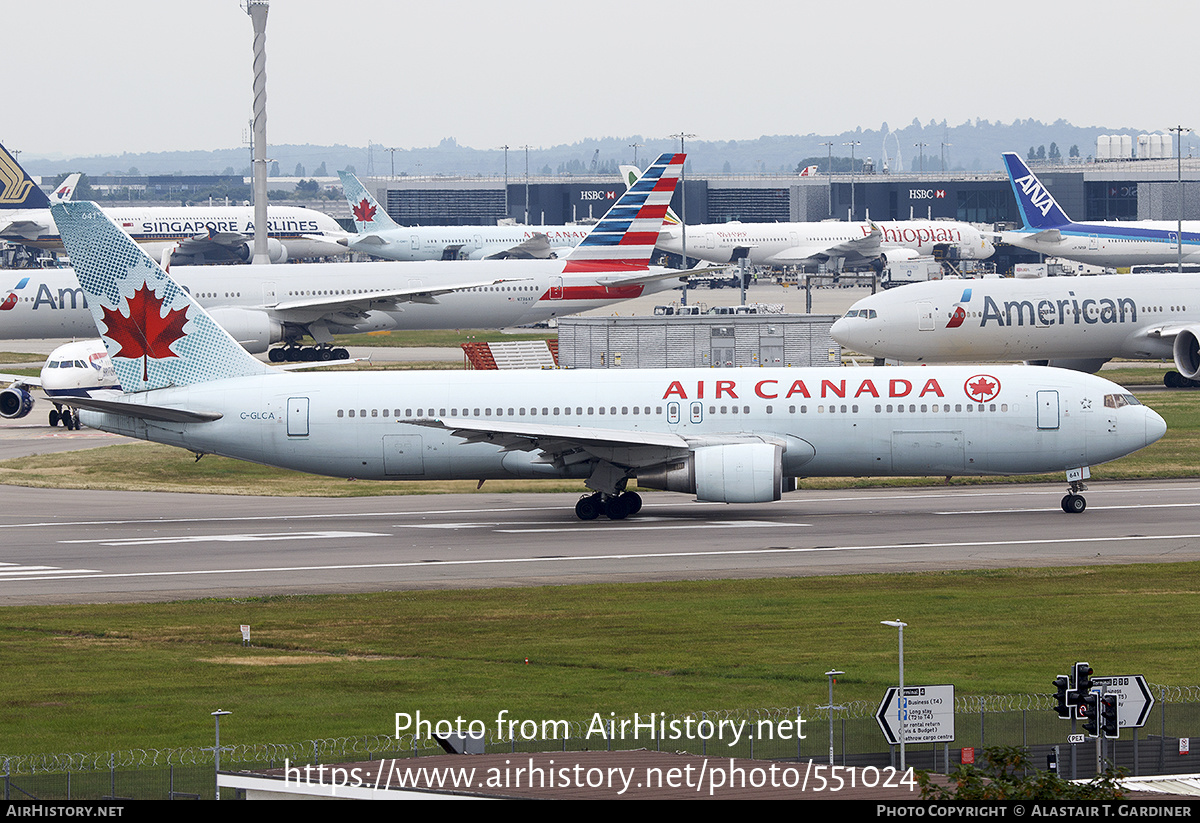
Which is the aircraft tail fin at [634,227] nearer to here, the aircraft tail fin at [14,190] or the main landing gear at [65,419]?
the main landing gear at [65,419]

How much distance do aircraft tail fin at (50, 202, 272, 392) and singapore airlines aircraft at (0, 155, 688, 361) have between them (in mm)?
35487

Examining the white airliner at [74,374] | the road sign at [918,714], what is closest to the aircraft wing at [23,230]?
the white airliner at [74,374]

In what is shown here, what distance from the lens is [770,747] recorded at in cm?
2156

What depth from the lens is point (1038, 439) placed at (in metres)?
44.4

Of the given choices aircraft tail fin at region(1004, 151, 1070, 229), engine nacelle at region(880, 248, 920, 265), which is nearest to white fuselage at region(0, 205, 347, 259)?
engine nacelle at region(880, 248, 920, 265)

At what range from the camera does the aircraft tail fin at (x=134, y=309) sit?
4541 cm

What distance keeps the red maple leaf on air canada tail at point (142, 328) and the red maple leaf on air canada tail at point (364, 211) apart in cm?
12319

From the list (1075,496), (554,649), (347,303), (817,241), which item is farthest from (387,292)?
(817,241)

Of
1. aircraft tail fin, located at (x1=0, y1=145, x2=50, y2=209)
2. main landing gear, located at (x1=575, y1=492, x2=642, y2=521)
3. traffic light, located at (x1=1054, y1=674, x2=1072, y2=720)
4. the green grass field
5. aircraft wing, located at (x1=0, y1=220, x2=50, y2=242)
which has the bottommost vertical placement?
the green grass field

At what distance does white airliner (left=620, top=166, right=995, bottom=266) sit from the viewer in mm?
160500

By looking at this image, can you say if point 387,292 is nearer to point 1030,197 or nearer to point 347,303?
point 347,303

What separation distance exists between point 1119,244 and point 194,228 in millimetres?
101332

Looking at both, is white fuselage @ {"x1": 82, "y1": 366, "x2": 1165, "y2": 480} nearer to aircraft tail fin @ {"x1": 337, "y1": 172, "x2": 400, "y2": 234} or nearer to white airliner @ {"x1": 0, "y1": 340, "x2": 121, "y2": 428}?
white airliner @ {"x1": 0, "y1": 340, "x2": 121, "y2": 428}

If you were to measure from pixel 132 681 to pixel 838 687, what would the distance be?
41.2ft
